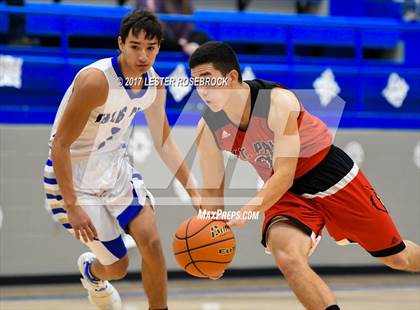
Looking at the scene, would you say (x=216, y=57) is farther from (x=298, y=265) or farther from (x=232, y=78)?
(x=298, y=265)

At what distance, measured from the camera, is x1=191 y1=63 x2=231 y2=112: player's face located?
4652 mm

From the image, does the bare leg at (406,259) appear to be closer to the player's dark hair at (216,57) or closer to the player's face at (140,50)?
the player's dark hair at (216,57)

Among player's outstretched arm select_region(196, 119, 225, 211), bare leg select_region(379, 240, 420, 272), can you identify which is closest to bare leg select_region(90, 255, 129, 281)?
player's outstretched arm select_region(196, 119, 225, 211)

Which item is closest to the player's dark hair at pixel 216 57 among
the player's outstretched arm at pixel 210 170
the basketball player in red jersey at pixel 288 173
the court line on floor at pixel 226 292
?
the basketball player in red jersey at pixel 288 173

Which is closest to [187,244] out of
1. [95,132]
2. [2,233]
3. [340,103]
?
[95,132]

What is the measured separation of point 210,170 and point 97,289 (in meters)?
1.32

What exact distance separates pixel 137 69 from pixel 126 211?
3.02 ft

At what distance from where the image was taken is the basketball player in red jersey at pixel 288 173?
453 centimetres

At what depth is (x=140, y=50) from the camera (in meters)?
4.88

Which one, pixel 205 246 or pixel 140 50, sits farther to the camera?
pixel 140 50

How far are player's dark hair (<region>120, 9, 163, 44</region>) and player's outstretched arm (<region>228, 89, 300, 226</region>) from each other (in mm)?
832

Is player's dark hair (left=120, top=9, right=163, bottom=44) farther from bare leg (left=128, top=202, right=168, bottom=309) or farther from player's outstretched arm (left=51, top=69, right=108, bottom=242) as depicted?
bare leg (left=128, top=202, right=168, bottom=309)

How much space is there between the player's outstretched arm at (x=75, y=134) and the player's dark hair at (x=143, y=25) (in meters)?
0.33

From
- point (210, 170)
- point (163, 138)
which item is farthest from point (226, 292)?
point (210, 170)
